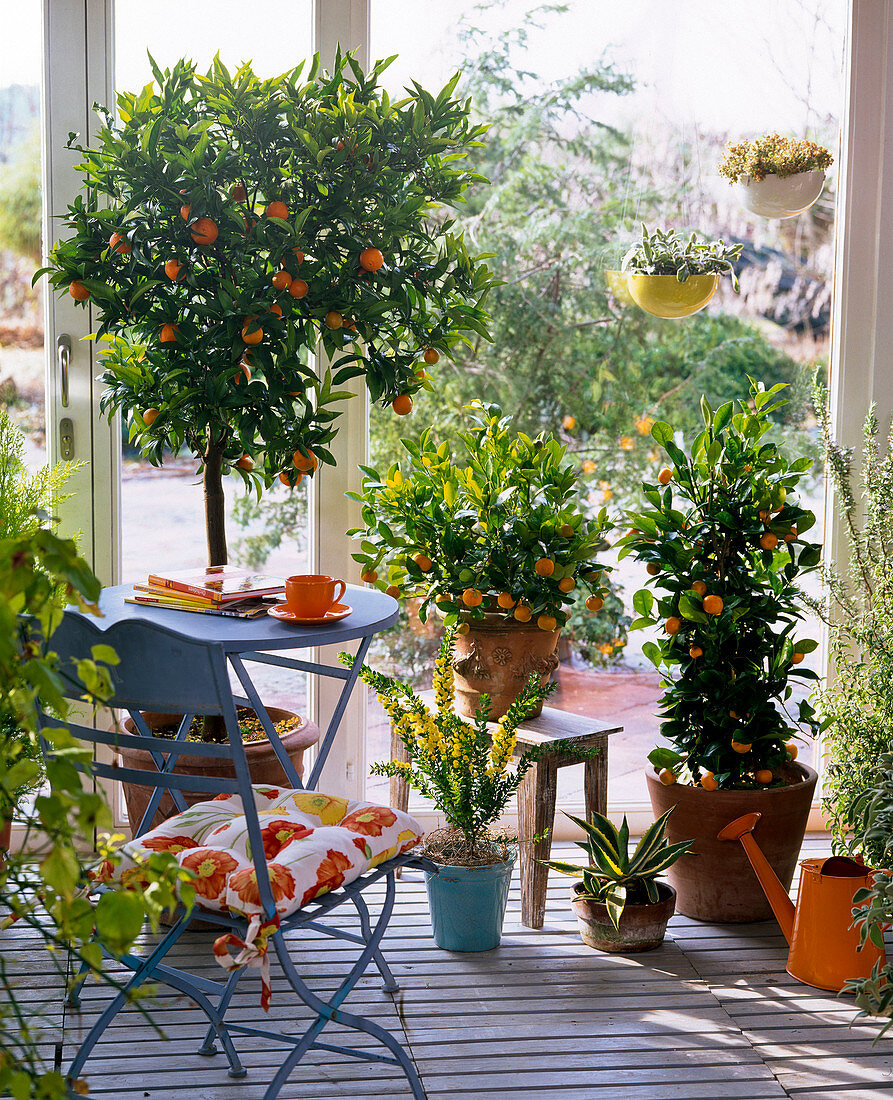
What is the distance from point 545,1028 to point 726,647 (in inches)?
40.6

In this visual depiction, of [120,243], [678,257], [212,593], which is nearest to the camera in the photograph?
[212,593]

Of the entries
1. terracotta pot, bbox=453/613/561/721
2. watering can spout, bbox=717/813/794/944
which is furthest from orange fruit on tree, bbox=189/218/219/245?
watering can spout, bbox=717/813/794/944

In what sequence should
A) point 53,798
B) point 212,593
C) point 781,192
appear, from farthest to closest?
point 781,192, point 212,593, point 53,798

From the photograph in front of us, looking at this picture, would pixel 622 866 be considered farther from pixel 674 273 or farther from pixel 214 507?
pixel 674 273

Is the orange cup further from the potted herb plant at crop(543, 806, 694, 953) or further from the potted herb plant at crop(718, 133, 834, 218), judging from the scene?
the potted herb plant at crop(718, 133, 834, 218)

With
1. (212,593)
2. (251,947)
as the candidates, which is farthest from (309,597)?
(251,947)

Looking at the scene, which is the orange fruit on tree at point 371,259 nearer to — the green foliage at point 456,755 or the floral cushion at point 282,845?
the green foliage at point 456,755

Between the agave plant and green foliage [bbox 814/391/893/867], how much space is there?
16.3 inches

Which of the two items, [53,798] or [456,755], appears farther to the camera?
[456,755]

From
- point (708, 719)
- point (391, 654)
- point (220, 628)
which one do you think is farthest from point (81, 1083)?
point (391, 654)

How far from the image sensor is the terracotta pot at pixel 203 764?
2672 mm

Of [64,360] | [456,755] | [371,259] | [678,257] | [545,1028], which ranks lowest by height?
[545,1028]

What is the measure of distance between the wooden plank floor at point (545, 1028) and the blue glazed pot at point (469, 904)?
1.7 inches

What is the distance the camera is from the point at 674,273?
122 inches
